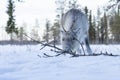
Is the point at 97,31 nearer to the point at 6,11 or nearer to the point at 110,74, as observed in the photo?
the point at 6,11

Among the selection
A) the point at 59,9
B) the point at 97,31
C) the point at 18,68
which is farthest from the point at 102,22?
the point at 18,68

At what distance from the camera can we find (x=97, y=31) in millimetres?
60375

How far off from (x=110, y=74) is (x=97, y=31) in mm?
57355

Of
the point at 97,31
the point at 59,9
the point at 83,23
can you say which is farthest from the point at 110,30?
the point at 83,23

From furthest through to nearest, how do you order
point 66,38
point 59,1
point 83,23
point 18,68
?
point 59,1
point 83,23
point 66,38
point 18,68

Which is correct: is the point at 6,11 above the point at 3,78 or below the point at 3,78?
above

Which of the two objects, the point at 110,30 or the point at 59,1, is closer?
the point at 59,1

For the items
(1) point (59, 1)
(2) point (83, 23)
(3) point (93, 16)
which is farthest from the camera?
(3) point (93, 16)

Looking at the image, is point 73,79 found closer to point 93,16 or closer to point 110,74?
point 110,74

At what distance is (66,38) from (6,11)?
147 ft

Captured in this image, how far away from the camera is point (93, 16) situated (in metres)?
63.8

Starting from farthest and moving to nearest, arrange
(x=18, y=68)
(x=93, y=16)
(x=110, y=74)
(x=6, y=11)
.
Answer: (x=93, y=16) < (x=6, y=11) < (x=18, y=68) < (x=110, y=74)

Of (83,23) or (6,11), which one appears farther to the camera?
(6,11)

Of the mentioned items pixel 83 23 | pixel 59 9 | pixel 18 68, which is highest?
pixel 59 9
